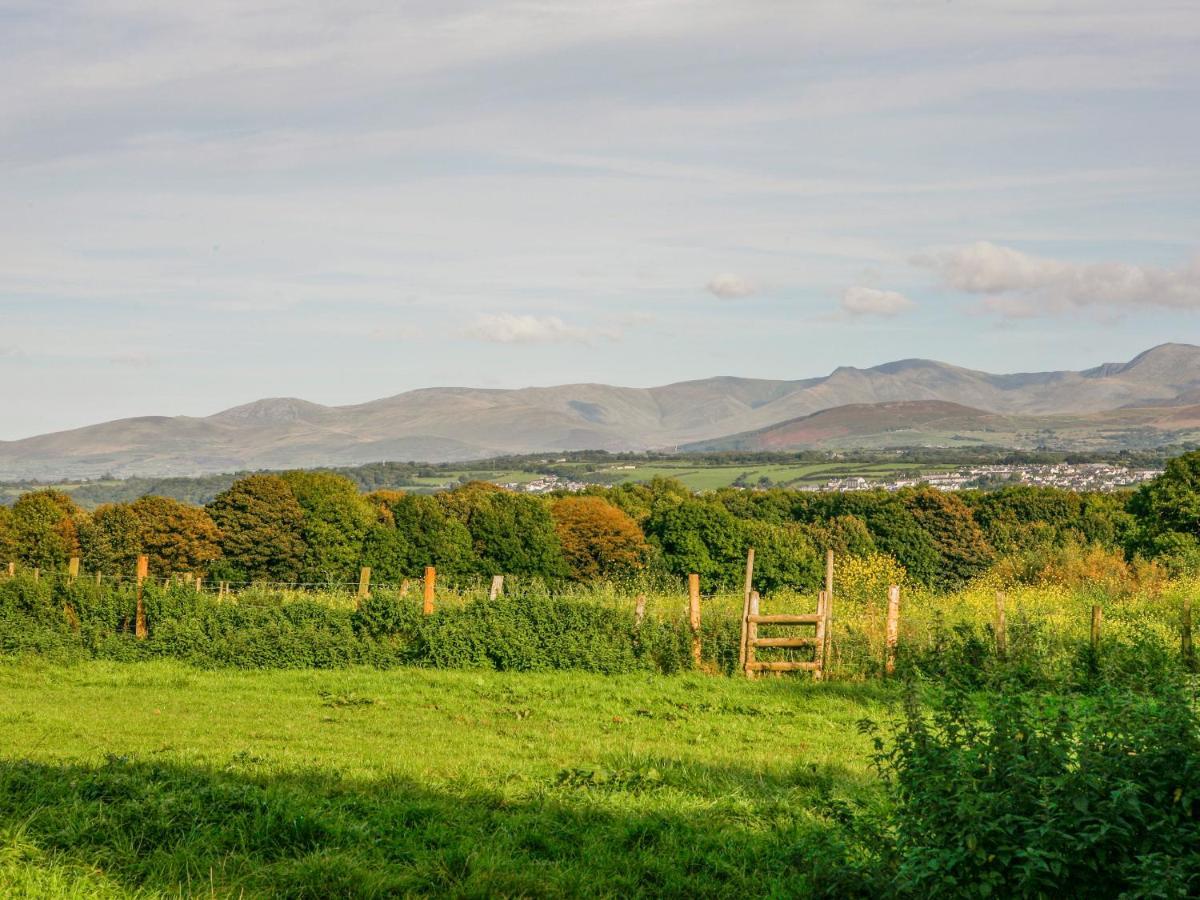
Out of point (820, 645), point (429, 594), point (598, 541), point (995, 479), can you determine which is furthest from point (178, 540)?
point (995, 479)

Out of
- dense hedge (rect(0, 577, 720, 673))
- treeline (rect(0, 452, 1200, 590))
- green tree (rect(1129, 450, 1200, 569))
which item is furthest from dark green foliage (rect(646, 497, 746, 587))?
dense hedge (rect(0, 577, 720, 673))

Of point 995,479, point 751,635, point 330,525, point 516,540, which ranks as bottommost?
point 516,540

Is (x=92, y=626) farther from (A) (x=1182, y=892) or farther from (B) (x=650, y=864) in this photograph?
(A) (x=1182, y=892)

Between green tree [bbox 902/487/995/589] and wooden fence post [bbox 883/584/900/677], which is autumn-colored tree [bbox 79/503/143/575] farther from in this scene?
wooden fence post [bbox 883/584/900/677]

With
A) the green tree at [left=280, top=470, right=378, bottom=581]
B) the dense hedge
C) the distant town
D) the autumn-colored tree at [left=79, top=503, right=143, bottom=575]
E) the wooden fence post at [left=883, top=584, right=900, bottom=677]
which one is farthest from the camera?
the distant town

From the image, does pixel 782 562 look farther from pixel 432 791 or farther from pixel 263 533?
pixel 432 791

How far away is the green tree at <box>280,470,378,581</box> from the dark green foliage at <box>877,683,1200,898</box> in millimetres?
61804

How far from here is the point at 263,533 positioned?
226 feet

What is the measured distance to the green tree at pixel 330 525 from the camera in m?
68.5

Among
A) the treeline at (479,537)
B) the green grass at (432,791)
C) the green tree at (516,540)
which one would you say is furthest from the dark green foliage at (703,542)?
the green grass at (432,791)

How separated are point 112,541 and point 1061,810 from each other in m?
71.7

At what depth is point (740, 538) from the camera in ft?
230

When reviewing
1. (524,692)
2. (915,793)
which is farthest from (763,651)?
(915,793)

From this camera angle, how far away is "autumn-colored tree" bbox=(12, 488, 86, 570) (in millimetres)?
68312
